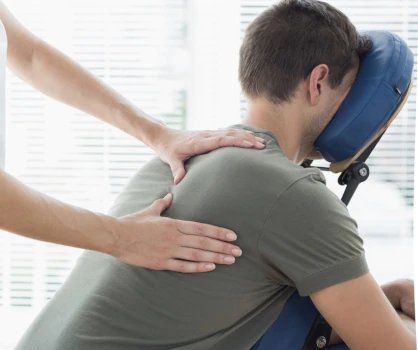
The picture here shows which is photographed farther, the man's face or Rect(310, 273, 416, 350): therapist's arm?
the man's face

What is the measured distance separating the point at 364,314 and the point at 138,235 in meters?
0.46

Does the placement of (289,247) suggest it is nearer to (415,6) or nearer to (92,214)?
(92,214)

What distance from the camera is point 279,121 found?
1.63 m

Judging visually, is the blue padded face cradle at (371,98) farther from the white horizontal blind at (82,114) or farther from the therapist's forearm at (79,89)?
the white horizontal blind at (82,114)

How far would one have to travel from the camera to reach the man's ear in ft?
5.30

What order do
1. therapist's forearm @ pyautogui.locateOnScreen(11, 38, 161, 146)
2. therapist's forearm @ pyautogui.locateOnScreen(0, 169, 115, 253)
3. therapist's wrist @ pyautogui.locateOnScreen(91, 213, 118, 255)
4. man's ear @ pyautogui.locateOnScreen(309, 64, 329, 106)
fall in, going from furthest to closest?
therapist's forearm @ pyautogui.locateOnScreen(11, 38, 161, 146) < man's ear @ pyautogui.locateOnScreen(309, 64, 329, 106) < therapist's wrist @ pyautogui.locateOnScreen(91, 213, 118, 255) < therapist's forearm @ pyautogui.locateOnScreen(0, 169, 115, 253)

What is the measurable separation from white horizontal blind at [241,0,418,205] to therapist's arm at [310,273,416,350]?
1917 millimetres

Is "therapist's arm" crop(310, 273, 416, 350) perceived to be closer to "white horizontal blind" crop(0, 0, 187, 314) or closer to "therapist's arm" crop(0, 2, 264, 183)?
"therapist's arm" crop(0, 2, 264, 183)

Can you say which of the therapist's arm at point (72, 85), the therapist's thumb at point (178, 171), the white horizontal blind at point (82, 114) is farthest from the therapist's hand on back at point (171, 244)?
the white horizontal blind at point (82, 114)

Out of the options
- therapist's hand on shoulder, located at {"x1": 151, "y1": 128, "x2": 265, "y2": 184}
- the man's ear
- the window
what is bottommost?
the window

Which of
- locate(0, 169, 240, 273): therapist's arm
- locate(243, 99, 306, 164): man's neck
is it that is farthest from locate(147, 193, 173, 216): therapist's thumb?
locate(243, 99, 306, 164): man's neck

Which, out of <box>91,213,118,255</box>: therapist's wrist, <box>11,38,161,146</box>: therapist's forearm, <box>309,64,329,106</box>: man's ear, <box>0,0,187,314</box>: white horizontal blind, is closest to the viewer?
<box>91,213,118,255</box>: therapist's wrist

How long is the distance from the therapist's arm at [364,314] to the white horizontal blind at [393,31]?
→ 1.92m

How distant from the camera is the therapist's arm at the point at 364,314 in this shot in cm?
129
